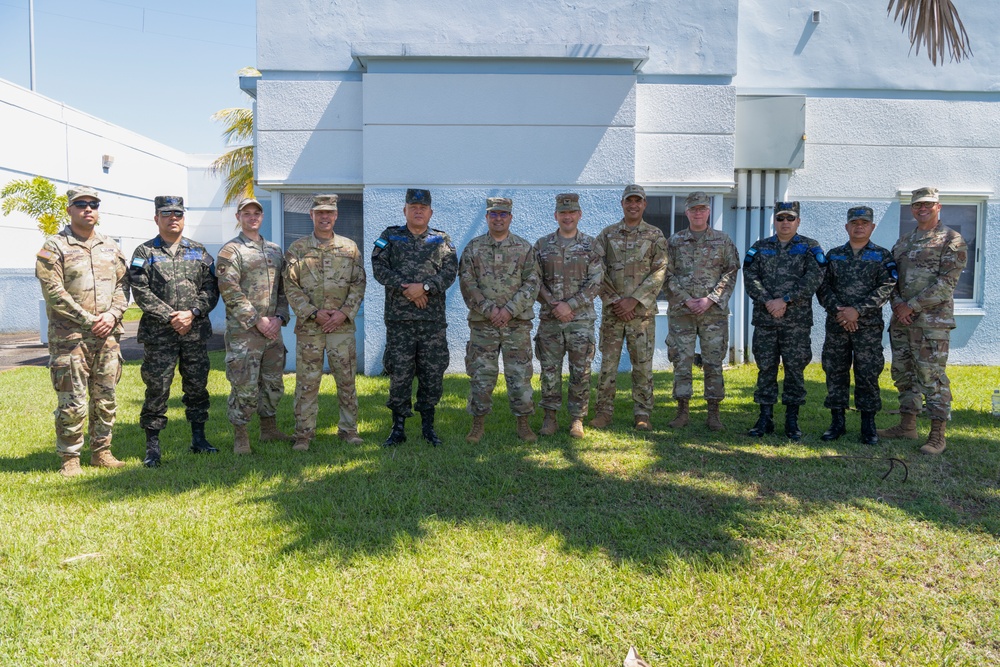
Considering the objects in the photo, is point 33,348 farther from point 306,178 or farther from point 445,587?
point 445,587

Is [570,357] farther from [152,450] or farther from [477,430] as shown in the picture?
[152,450]

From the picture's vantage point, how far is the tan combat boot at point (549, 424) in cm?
649

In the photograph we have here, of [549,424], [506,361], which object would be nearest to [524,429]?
[549,424]

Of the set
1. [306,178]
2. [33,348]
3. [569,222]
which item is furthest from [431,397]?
[33,348]

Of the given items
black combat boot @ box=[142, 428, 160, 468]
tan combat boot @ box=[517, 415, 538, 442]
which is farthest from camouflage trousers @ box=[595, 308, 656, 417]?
black combat boot @ box=[142, 428, 160, 468]

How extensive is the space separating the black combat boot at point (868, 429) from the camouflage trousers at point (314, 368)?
4367 mm

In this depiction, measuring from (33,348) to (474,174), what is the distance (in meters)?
11.2

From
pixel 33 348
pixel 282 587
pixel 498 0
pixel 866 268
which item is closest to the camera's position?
pixel 282 587

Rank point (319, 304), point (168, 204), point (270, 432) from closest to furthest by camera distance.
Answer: point (168, 204)
point (319, 304)
point (270, 432)

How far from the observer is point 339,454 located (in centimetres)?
589

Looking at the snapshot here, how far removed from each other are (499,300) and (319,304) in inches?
59.0

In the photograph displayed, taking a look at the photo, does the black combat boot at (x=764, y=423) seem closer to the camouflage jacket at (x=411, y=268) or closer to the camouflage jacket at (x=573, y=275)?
the camouflage jacket at (x=573, y=275)

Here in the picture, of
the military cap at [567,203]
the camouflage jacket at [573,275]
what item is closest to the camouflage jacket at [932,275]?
the camouflage jacket at [573,275]

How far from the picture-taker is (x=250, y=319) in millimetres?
5875
